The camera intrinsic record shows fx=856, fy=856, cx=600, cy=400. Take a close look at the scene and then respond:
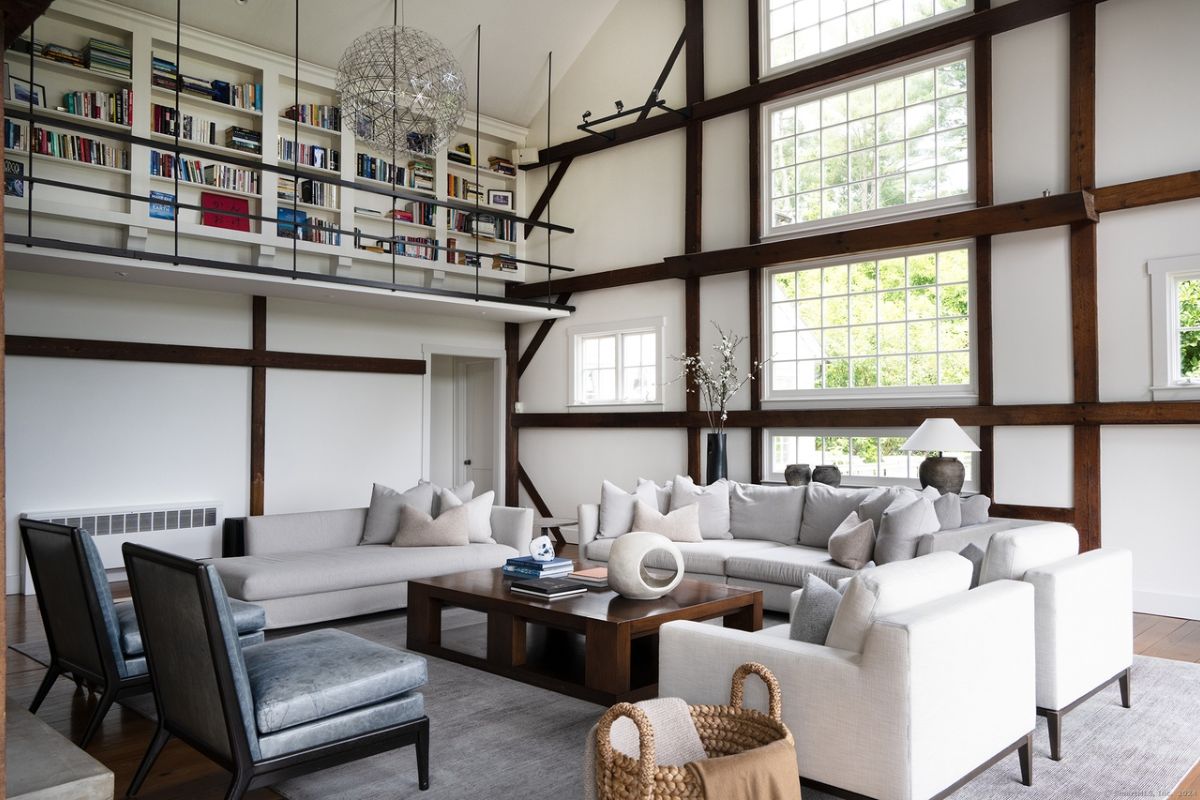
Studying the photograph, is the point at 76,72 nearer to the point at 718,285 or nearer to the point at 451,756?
the point at 718,285

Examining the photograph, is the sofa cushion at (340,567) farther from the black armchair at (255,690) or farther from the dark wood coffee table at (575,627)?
the black armchair at (255,690)

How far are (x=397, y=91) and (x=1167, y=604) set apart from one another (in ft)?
20.2

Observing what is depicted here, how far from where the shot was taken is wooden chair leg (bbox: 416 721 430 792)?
2979 mm

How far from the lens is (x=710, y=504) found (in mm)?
6551

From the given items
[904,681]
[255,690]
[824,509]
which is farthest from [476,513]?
[904,681]

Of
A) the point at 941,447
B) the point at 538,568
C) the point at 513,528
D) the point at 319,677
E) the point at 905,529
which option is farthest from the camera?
the point at 513,528

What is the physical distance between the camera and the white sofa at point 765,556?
4.93 meters

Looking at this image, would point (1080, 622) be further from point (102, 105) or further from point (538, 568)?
point (102, 105)

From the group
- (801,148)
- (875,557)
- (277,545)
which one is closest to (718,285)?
(801,148)

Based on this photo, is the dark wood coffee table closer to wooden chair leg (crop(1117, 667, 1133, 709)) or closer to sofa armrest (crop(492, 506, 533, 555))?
sofa armrest (crop(492, 506, 533, 555))

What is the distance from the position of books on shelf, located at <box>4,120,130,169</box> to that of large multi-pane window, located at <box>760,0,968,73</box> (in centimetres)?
570

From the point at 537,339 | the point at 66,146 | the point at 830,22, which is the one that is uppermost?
the point at 830,22

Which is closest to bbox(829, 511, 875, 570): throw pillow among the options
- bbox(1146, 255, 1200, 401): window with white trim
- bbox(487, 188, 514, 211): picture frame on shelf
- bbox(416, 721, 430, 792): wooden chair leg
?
bbox(1146, 255, 1200, 401): window with white trim

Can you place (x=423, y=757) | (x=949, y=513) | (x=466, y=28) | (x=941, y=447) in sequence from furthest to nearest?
(x=466, y=28) → (x=941, y=447) → (x=949, y=513) → (x=423, y=757)
